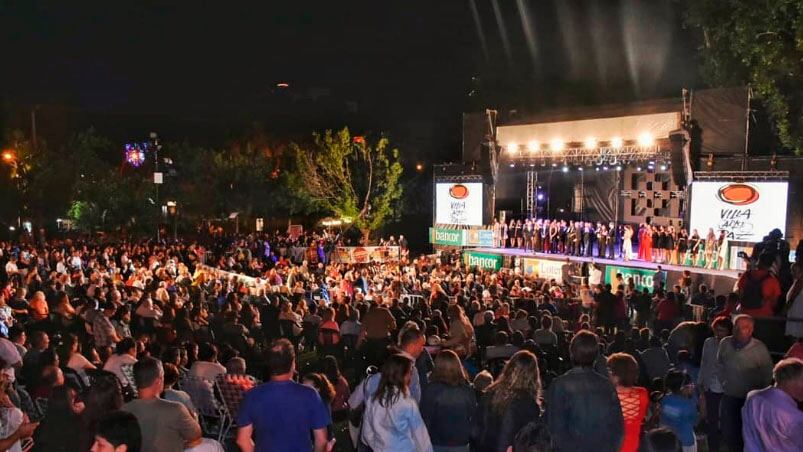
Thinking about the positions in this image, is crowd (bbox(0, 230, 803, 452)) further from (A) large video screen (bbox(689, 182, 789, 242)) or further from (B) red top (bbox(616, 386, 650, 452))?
(A) large video screen (bbox(689, 182, 789, 242))

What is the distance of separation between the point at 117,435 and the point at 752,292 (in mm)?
6562

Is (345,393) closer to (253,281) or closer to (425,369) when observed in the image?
(425,369)

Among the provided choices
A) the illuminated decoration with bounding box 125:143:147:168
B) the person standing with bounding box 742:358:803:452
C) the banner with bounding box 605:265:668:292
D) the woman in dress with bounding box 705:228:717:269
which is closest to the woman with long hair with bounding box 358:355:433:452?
the person standing with bounding box 742:358:803:452

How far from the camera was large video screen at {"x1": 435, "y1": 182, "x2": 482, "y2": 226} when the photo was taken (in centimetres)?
2459

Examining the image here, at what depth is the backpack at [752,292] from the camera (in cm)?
728

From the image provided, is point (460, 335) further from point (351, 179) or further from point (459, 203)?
point (351, 179)

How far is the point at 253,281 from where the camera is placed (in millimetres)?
16969

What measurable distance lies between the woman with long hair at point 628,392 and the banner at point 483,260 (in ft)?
60.2

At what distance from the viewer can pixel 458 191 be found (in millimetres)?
25172

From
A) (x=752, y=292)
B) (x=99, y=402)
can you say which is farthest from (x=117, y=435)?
(x=752, y=292)

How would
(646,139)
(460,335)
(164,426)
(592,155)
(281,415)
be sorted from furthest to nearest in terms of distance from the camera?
(592,155), (646,139), (460,335), (281,415), (164,426)

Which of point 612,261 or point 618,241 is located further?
point 618,241

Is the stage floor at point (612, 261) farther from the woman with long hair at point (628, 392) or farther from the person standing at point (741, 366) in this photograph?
the woman with long hair at point (628, 392)

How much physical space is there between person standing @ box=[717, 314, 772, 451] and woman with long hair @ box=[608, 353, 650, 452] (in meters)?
1.60
